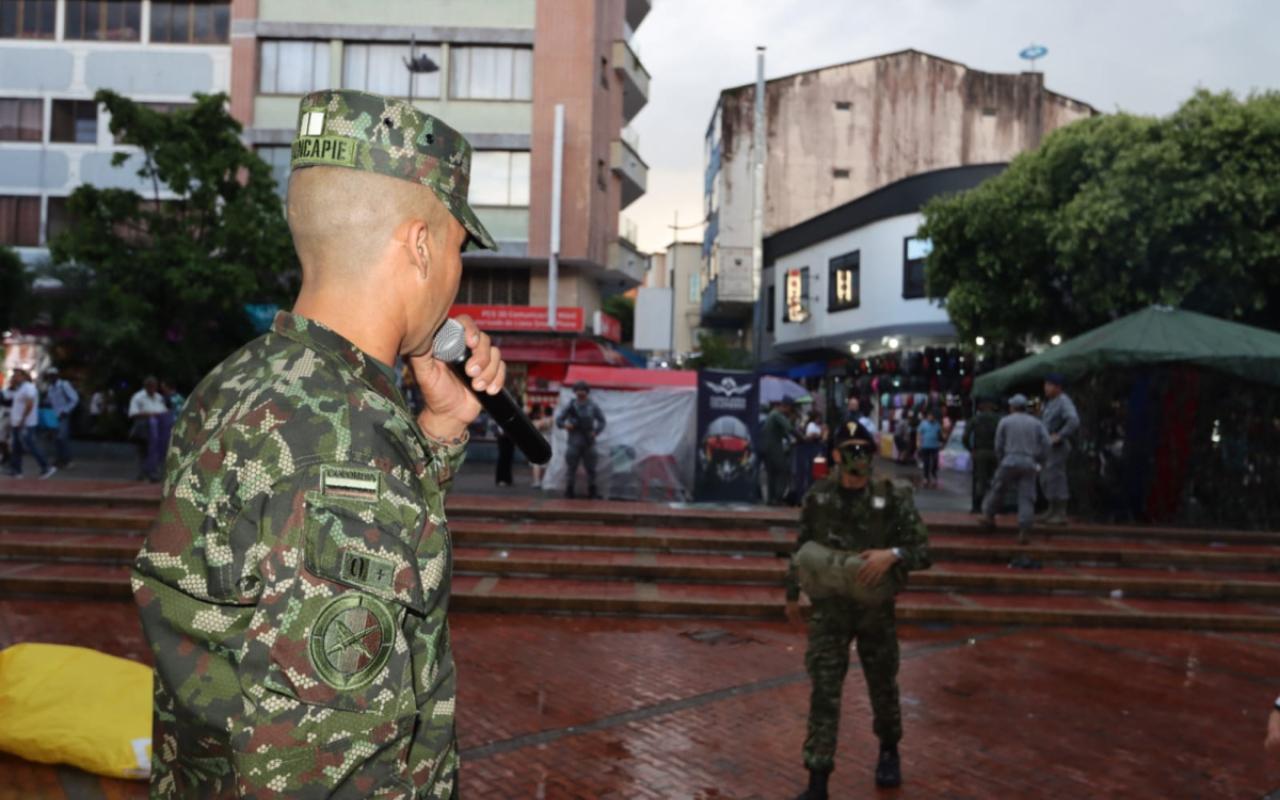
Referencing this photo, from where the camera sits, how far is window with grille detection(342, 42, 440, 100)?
29.7m

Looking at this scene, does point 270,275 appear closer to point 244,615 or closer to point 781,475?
point 781,475

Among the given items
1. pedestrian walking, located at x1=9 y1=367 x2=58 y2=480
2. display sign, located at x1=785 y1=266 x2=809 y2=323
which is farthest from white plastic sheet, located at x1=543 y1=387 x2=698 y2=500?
display sign, located at x1=785 y1=266 x2=809 y2=323

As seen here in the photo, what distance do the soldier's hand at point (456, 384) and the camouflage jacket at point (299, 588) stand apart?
31cm

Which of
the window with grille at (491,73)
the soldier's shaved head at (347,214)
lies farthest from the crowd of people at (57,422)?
the soldier's shaved head at (347,214)

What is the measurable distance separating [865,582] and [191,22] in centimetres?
3159

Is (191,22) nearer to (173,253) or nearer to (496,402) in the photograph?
(173,253)

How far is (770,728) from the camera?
21.4 ft

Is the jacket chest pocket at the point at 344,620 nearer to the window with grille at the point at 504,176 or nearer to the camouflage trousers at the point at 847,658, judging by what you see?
the camouflage trousers at the point at 847,658

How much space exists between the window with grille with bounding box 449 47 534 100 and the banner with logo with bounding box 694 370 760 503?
57.2ft

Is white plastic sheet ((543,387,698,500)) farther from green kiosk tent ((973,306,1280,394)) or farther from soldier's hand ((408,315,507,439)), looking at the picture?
soldier's hand ((408,315,507,439))

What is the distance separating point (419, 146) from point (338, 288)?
0.28 meters

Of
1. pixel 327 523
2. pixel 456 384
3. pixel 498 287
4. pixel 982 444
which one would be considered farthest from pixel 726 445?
pixel 498 287

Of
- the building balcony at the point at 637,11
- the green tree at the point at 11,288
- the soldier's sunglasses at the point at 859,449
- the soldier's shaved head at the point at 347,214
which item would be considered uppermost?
the building balcony at the point at 637,11

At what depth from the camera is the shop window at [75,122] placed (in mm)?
30844
